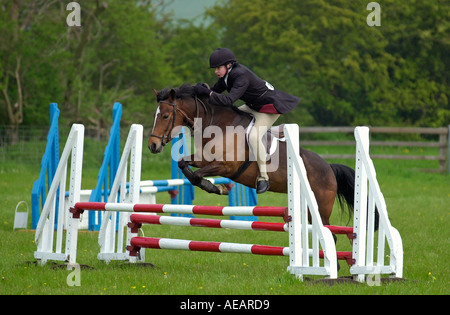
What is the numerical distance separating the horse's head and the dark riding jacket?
38cm

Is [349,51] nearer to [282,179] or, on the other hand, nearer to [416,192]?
[416,192]

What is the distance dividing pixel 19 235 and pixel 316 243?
4772 mm

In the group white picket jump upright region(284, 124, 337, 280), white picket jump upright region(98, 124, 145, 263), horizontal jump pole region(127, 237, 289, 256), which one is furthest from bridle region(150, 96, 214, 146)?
white picket jump upright region(284, 124, 337, 280)

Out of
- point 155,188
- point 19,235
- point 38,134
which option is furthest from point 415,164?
point 19,235

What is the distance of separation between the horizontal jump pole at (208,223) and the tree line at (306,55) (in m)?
17.7

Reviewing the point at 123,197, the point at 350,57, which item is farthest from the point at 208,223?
the point at 350,57

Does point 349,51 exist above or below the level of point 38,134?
above

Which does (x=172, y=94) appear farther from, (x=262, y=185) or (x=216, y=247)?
(x=216, y=247)

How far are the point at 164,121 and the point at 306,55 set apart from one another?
23.6 metres

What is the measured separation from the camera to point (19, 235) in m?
8.66

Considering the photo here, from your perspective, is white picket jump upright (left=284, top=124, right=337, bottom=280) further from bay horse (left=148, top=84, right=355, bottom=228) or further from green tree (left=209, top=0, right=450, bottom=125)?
green tree (left=209, top=0, right=450, bottom=125)

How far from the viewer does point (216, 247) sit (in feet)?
18.5

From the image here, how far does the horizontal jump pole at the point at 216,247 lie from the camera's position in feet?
17.8

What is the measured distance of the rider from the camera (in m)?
6.37
